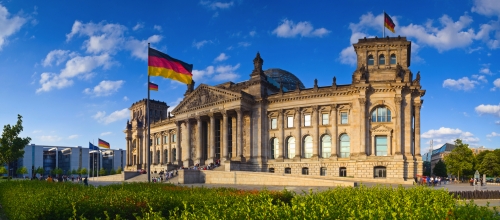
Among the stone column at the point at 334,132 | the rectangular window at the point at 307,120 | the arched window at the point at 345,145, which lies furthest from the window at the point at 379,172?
the rectangular window at the point at 307,120

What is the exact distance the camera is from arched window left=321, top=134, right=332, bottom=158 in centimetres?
6238

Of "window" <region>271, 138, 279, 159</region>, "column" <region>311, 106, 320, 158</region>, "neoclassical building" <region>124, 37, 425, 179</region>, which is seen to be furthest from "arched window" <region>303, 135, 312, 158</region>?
"window" <region>271, 138, 279, 159</region>

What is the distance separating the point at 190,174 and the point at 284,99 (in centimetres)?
2015

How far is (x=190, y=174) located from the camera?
2277 inches

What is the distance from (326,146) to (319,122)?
398 centimetres

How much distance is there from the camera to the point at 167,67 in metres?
37.5

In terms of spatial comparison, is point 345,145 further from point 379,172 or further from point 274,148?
point 274,148

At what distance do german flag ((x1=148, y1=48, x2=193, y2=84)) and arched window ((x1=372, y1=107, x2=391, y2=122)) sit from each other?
3136cm

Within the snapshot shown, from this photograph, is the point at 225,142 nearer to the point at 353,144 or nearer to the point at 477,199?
the point at 353,144

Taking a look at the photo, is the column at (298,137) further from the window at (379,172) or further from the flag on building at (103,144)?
the flag on building at (103,144)

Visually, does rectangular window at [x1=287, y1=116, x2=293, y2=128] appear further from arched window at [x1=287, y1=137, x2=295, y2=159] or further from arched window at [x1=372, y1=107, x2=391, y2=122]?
arched window at [x1=372, y1=107, x2=391, y2=122]

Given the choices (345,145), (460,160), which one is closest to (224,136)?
(345,145)

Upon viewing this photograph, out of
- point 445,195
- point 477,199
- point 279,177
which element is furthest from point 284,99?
point 445,195

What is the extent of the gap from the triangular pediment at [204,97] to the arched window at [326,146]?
15.5 meters
